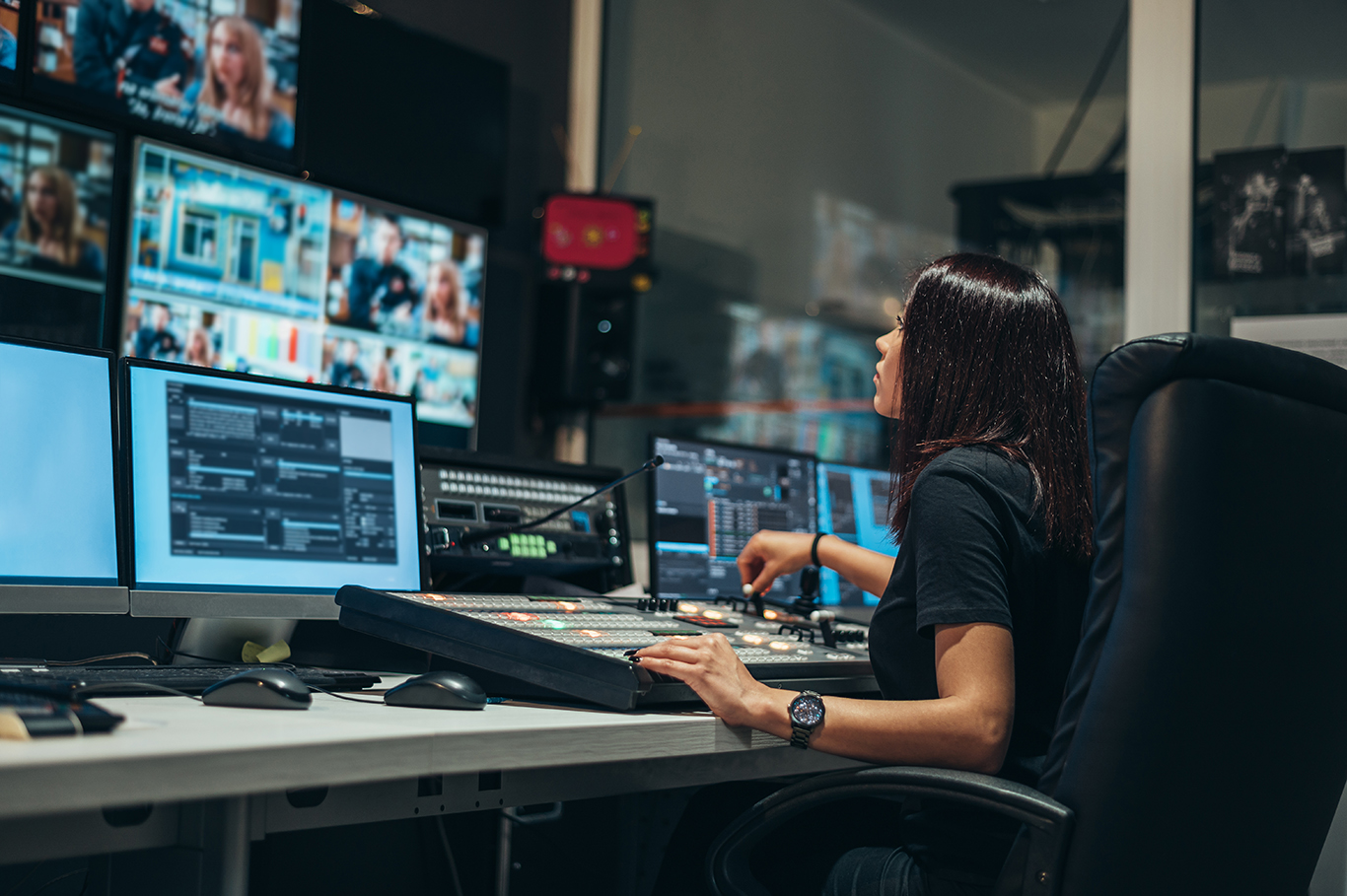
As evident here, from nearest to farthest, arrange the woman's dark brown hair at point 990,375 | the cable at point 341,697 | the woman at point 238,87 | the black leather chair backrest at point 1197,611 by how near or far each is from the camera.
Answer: the black leather chair backrest at point 1197,611
the cable at point 341,697
the woman's dark brown hair at point 990,375
the woman at point 238,87

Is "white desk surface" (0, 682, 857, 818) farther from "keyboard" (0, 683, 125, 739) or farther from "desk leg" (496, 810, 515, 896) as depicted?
"desk leg" (496, 810, 515, 896)

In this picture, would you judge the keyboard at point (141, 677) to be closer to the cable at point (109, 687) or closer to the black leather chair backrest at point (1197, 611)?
the cable at point (109, 687)

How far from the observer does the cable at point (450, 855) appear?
7.75 ft

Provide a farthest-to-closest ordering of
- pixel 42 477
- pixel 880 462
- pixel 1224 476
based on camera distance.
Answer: pixel 880 462 < pixel 42 477 < pixel 1224 476

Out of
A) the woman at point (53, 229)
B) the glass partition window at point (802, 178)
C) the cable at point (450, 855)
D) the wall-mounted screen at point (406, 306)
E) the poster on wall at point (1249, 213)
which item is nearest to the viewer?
→ the cable at point (450, 855)

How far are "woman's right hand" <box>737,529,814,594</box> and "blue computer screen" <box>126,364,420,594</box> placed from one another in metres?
0.59

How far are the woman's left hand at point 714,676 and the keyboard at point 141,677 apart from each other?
15.5 inches

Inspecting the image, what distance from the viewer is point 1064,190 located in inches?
136

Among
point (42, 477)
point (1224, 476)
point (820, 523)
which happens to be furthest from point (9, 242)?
point (1224, 476)

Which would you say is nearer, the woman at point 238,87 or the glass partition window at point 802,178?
the woman at point 238,87

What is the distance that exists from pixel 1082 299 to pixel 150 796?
2.96m

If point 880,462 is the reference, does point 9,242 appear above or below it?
above

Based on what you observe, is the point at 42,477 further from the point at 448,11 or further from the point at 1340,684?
the point at 448,11

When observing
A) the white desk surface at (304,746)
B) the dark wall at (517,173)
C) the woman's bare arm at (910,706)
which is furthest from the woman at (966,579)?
the dark wall at (517,173)
